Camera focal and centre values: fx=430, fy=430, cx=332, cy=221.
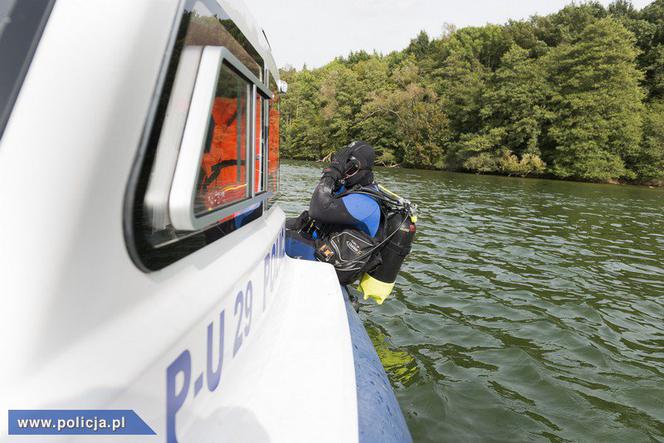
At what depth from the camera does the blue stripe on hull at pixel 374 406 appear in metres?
1.79

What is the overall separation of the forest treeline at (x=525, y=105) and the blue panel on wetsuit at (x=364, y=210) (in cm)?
3336

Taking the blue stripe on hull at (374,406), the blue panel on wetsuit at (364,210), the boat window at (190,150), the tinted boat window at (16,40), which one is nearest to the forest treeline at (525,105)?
the blue panel on wetsuit at (364,210)

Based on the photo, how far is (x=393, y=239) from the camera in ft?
13.3

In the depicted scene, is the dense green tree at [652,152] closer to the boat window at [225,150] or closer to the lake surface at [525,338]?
the lake surface at [525,338]

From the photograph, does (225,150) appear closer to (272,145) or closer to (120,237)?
(120,237)

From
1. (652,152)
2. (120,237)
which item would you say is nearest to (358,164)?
(120,237)

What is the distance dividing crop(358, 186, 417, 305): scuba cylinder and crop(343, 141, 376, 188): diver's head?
257 mm

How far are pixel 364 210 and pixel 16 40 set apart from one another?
10.4 feet

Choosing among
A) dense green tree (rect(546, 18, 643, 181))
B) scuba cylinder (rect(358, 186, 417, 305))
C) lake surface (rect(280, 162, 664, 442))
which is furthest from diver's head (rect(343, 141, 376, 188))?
dense green tree (rect(546, 18, 643, 181))

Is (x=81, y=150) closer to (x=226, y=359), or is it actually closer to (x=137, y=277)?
(x=137, y=277)

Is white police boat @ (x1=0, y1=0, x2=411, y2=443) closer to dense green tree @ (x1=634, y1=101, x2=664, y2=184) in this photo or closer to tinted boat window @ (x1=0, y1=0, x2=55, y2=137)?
tinted boat window @ (x1=0, y1=0, x2=55, y2=137)

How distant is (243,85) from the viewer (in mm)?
1635

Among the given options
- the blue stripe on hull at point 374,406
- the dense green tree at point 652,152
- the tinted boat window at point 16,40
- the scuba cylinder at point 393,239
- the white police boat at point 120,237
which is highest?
the dense green tree at point 652,152

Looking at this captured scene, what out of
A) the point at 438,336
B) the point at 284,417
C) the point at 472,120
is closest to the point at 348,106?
the point at 472,120
